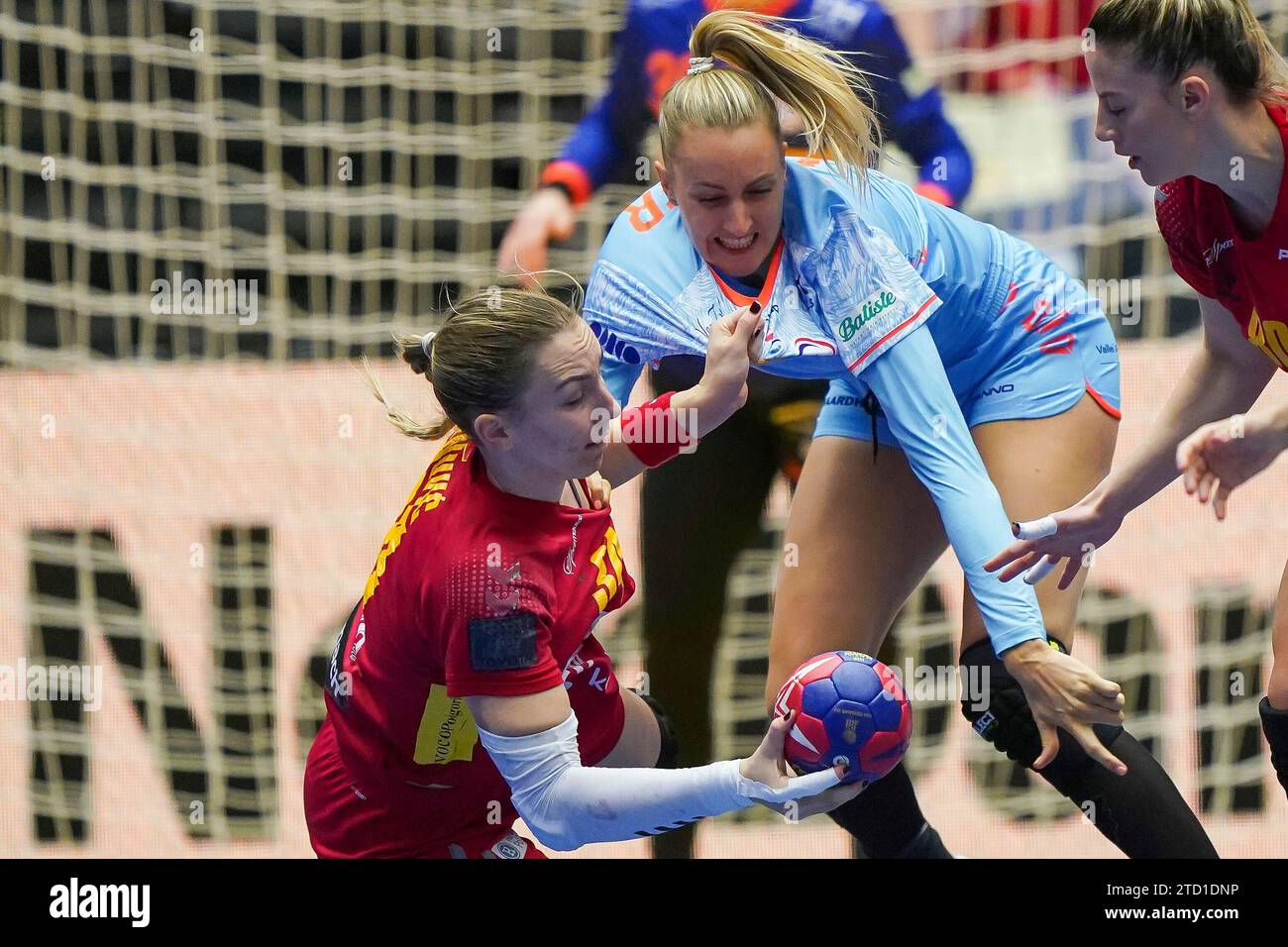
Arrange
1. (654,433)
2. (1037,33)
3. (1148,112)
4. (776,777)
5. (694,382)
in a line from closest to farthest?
(776,777), (1148,112), (654,433), (694,382), (1037,33)

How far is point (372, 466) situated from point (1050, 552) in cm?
204

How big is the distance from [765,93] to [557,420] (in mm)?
621

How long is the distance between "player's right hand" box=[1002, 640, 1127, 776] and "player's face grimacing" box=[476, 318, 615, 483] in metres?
0.65

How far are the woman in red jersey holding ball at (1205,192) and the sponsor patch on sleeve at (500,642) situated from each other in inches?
25.6

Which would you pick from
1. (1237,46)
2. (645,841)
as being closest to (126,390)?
(645,841)

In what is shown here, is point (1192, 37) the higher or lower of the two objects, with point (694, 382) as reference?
higher

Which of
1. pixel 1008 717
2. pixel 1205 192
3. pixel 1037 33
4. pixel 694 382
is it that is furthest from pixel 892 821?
pixel 1037 33

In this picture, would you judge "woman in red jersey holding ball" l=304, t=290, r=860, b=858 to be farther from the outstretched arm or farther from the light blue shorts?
the light blue shorts

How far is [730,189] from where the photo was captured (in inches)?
84.4

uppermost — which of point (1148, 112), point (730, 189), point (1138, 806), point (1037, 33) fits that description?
point (1037, 33)

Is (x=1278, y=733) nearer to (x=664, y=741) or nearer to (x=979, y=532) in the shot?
(x=979, y=532)

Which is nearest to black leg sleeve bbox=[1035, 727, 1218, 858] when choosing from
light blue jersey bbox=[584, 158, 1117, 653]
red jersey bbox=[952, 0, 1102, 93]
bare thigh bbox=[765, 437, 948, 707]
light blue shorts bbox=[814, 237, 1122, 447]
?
light blue jersey bbox=[584, 158, 1117, 653]

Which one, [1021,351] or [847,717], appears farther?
[1021,351]

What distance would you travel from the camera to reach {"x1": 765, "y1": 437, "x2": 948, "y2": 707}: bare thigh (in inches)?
97.3
